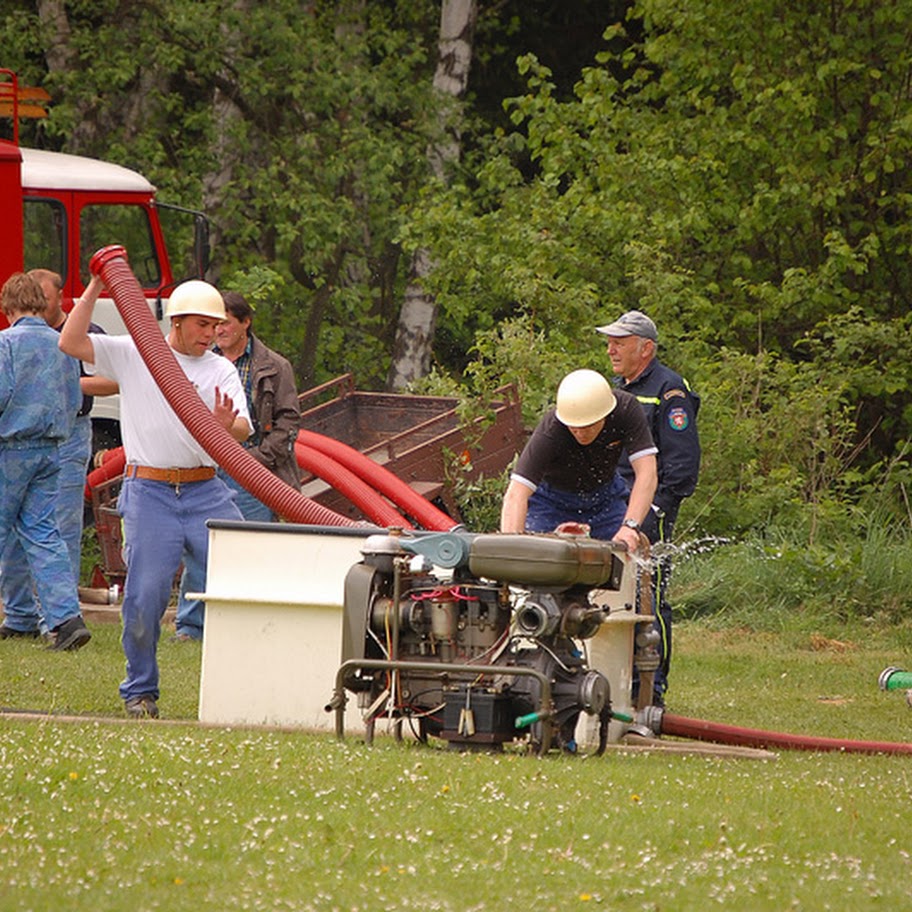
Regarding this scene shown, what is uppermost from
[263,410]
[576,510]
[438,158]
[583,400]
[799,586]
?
[438,158]

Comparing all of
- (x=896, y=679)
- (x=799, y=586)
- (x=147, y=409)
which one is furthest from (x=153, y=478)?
(x=799, y=586)

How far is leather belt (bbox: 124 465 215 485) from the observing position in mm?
8680

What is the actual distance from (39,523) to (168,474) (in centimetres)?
286

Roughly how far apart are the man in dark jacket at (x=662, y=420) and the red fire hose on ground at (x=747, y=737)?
840 mm

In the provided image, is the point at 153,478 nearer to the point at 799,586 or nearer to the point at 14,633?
the point at 14,633

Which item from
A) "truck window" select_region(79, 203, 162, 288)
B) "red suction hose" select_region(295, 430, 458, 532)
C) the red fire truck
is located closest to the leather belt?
"red suction hose" select_region(295, 430, 458, 532)

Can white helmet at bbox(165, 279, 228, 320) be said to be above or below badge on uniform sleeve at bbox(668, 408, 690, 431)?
above

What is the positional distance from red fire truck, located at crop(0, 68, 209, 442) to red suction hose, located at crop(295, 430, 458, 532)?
6.27 ft

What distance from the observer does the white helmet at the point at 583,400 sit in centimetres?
850

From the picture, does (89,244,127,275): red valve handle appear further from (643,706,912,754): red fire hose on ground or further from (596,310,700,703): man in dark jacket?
(643,706,912,754): red fire hose on ground

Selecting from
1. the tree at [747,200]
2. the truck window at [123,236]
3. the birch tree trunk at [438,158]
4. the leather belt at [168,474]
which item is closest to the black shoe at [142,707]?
the leather belt at [168,474]

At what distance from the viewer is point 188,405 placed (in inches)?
337

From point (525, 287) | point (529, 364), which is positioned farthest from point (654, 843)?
point (525, 287)

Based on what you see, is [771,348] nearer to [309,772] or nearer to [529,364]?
[529,364]
